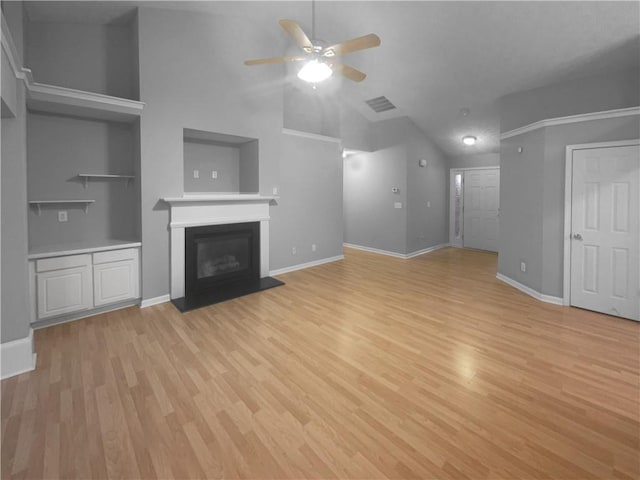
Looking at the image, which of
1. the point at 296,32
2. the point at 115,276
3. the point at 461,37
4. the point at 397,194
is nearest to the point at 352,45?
the point at 296,32

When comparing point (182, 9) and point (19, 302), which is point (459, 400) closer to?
point (19, 302)

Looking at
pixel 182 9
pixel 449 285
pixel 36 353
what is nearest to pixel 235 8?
pixel 182 9

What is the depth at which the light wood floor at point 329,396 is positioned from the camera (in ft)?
5.17

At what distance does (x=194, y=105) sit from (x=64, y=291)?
8.95ft

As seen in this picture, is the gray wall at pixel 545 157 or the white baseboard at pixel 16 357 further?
the gray wall at pixel 545 157

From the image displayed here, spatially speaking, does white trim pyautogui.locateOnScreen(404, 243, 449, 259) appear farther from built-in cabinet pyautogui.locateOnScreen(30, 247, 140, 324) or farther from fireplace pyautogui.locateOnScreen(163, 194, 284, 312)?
built-in cabinet pyautogui.locateOnScreen(30, 247, 140, 324)

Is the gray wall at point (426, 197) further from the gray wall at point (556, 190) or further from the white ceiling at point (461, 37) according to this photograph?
the gray wall at point (556, 190)

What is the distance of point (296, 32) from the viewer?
2523 mm

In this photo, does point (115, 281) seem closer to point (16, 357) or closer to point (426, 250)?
point (16, 357)

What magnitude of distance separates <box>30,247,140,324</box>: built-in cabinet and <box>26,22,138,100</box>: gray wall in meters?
2.04

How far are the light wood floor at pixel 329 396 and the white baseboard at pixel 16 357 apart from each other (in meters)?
0.10

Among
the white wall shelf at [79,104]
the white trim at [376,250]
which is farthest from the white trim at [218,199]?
the white trim at [376,250]

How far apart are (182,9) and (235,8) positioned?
674 millimetres

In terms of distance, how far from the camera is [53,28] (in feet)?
11.3
